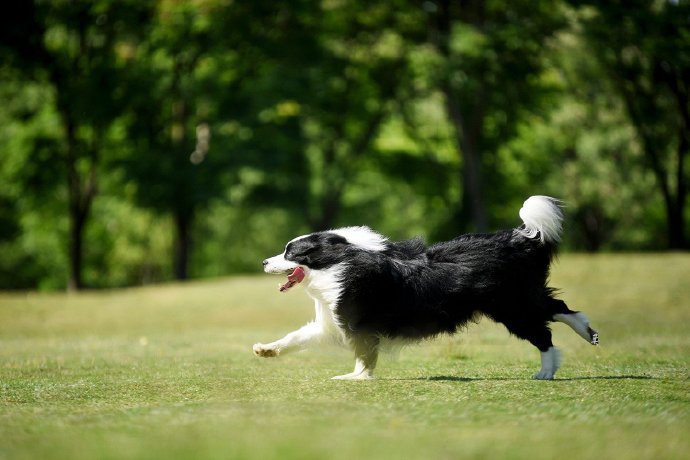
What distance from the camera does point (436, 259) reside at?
9578 mm

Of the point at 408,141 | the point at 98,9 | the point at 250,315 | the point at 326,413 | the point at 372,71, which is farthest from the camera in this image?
the point at 408,141

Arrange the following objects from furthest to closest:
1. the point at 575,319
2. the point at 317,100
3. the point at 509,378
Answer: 1. the point at 317,100
2. the point at 575,319
3. the point at 509,378

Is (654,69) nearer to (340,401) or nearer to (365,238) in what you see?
(365,238)

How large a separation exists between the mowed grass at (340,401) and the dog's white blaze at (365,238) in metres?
1.25

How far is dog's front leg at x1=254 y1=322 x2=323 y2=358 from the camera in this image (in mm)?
9320

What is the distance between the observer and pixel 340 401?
7727mm

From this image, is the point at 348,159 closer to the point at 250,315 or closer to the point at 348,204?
the point at 348,204

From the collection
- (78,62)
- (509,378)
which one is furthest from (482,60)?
(509,378)

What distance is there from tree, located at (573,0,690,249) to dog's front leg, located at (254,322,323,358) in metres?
21.6

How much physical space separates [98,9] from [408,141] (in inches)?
640

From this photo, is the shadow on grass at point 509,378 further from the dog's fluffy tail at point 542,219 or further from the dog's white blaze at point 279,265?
the dog's white blaze at point 279,265

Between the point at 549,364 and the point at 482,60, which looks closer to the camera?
the point at 549,364

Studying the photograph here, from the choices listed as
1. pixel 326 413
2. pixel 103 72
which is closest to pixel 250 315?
pixel 103 72

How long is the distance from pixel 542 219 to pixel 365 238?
6.28ft
